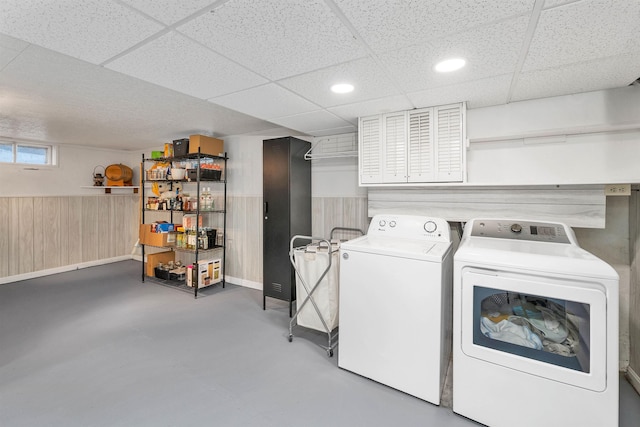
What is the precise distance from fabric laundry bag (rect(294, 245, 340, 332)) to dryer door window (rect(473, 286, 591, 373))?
1.19 meters

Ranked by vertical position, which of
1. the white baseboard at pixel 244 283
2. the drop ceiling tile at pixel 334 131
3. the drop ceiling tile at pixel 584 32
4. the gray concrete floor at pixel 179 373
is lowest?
the gray concrete floor at pixel 179 373

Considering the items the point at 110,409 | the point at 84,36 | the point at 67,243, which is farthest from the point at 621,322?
the point at 67,243

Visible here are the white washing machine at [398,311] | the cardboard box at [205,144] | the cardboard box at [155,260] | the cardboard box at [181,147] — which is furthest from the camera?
the cardboard box at [155,260]

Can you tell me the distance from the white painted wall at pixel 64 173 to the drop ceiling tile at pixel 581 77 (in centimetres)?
656

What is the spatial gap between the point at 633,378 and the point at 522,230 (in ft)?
4.18

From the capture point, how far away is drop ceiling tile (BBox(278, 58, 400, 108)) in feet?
5.71

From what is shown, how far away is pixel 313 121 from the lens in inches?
116

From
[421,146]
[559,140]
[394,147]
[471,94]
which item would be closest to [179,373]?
[394,147]

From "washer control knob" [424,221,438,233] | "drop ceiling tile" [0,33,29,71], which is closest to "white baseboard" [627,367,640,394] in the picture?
"washer control knob" [424,221,438,233]

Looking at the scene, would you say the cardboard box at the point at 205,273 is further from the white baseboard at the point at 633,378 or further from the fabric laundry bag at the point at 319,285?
the white baseboard at the point at 633,378

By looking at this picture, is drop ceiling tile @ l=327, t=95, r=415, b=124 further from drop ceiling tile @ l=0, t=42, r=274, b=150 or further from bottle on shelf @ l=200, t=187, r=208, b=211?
bottle on shelf @ l=200, t=187, r=208, b=211

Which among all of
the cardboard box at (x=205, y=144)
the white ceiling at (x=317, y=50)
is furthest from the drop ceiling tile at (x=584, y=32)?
the cardboard box at (x=205, y=144)

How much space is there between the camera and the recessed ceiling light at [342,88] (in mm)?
2006

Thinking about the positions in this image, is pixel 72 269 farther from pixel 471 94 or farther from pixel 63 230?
pixel 471 94
